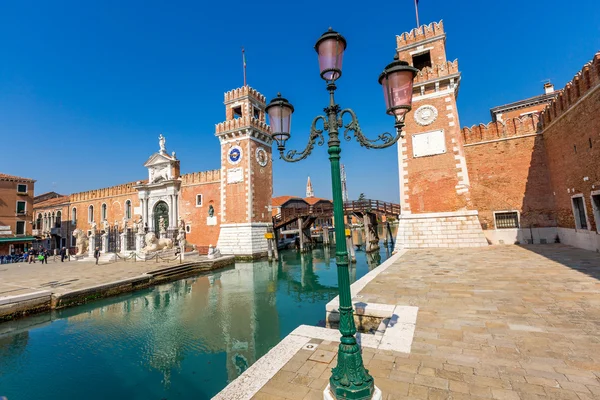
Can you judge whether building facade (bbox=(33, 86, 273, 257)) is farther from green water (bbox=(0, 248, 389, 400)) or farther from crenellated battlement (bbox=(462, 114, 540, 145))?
crenellated battlement (bbox=(462, 114, 540, 145))

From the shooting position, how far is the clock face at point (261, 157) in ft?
78.1

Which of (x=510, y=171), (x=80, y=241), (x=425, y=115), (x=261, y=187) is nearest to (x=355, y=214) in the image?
(x=261, y=187)

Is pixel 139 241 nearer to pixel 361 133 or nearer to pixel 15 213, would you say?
pixel 15 213

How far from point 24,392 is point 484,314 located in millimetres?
8571

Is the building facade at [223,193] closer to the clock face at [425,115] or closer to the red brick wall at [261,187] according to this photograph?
the red brick wall at [261,187]

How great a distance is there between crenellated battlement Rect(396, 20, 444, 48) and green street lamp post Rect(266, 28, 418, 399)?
1513 centimetres

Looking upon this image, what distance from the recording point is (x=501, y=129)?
14773 millimetres

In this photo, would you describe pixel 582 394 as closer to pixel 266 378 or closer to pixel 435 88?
pixel 266 378

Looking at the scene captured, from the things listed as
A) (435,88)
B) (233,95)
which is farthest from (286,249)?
(435,88)

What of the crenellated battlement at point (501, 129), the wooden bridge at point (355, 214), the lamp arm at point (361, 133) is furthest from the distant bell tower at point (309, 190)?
the lamp arm at point (361, 133)

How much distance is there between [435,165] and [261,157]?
15.0 meters

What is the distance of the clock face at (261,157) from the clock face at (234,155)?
1.59 m

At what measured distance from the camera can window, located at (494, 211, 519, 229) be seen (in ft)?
47.2

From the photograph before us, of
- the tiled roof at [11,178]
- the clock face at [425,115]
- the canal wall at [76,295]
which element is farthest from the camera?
the tiled roof at [11,178]
